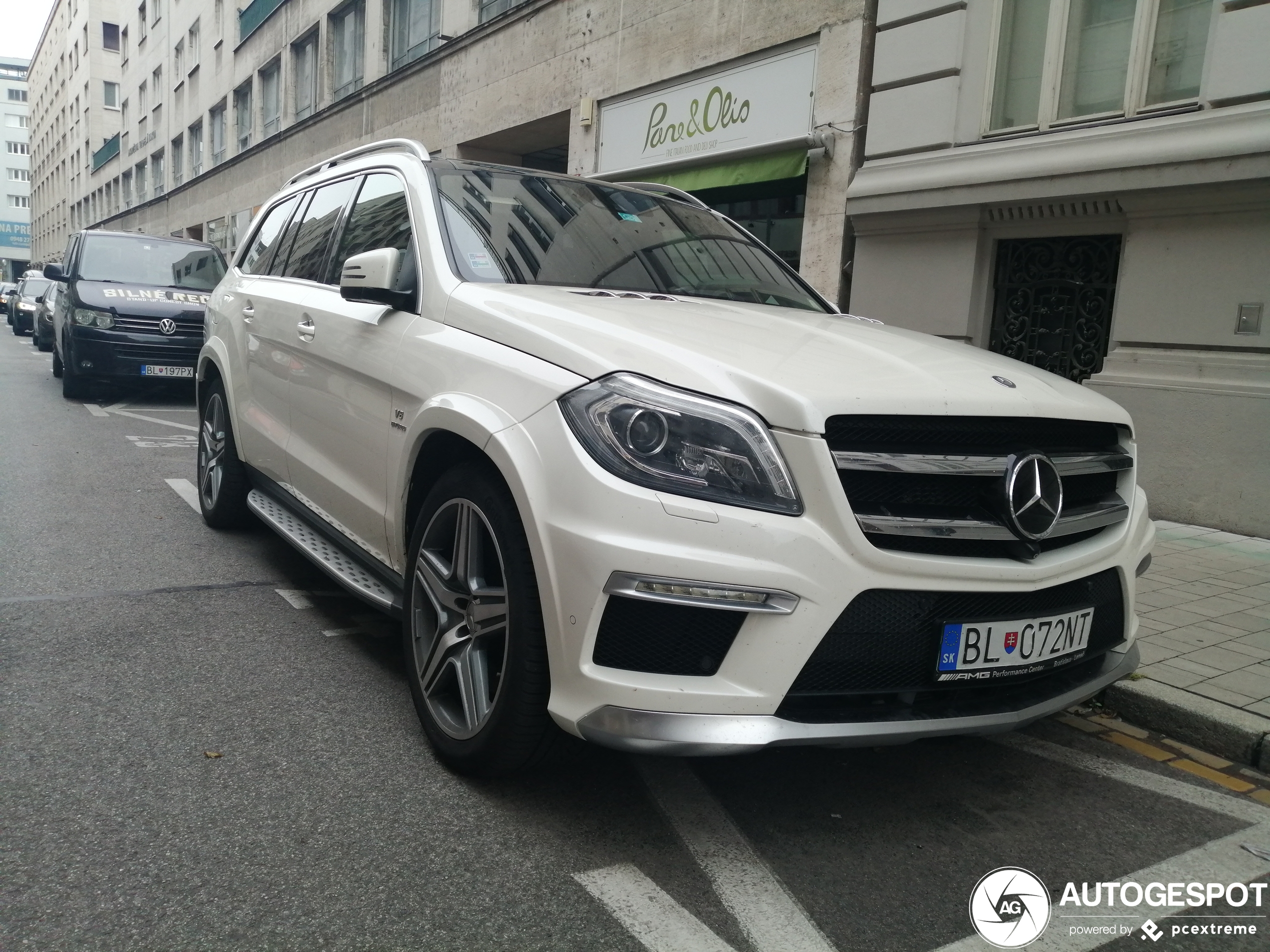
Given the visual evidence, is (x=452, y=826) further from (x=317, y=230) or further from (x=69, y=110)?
(x=69, y=110)

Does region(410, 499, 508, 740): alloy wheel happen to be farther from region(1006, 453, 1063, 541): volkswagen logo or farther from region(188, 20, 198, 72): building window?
region(188, 20, 198, 72): building window

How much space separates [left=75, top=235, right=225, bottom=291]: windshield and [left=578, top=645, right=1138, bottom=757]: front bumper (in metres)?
11.2

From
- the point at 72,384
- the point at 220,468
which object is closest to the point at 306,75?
the point at 72,384

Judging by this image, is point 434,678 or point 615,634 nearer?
point 615,634

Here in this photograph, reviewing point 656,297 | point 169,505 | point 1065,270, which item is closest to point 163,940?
point 656,297

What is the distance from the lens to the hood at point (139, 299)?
452 inches

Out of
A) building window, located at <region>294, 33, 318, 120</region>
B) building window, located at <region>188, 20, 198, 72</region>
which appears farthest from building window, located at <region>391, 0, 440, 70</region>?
building window, located at <region>188, 20, 198, 72</region>

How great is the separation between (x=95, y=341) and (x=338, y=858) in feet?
35.0

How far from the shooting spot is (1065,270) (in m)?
8.01

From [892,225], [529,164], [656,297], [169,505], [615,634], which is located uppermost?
[529,164]

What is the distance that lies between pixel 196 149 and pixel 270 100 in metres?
10.3

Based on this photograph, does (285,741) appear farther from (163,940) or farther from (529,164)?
(529,164)

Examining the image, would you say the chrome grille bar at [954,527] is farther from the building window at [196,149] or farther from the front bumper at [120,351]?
the building window at [196,149]

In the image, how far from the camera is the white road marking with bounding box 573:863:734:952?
7.11 ft
